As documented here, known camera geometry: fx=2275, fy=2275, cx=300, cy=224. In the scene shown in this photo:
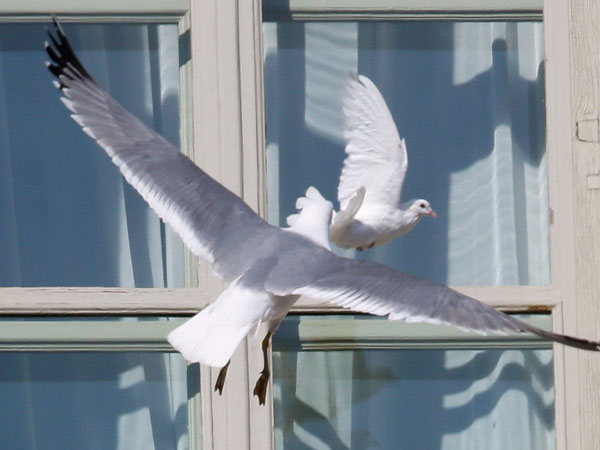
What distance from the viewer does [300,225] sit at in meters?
3.67

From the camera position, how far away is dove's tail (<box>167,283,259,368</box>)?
3383mm

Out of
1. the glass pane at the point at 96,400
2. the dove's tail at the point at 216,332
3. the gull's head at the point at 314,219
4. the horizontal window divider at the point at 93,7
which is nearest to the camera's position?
the dove's tail at the point at 216,332

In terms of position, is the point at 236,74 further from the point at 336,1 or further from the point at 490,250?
the point at 490,250

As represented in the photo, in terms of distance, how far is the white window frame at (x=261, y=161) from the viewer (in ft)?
12.6

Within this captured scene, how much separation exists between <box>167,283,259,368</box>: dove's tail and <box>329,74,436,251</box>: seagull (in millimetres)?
368

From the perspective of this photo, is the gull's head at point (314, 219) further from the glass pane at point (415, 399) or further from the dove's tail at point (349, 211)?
the glass pane at point (415, 399)

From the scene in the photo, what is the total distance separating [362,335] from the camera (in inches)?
154

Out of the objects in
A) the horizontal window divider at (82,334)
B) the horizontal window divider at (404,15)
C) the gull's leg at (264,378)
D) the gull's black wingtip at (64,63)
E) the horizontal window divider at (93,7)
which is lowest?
the gull's leg at (264,378)

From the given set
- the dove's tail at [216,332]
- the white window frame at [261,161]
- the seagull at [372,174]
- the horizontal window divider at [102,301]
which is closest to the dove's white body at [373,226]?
the seagull at [372,174]

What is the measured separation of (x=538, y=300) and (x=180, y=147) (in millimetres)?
690

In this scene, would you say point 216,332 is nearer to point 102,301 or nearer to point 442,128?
point 102,301

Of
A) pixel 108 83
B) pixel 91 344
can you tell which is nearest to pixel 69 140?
pixel 108 83

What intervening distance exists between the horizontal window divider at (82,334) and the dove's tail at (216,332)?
38 cm

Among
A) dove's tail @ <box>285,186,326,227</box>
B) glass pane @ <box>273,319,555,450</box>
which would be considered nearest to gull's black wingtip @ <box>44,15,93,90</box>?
dove's tail @ <box>285,186,326,227</box>
